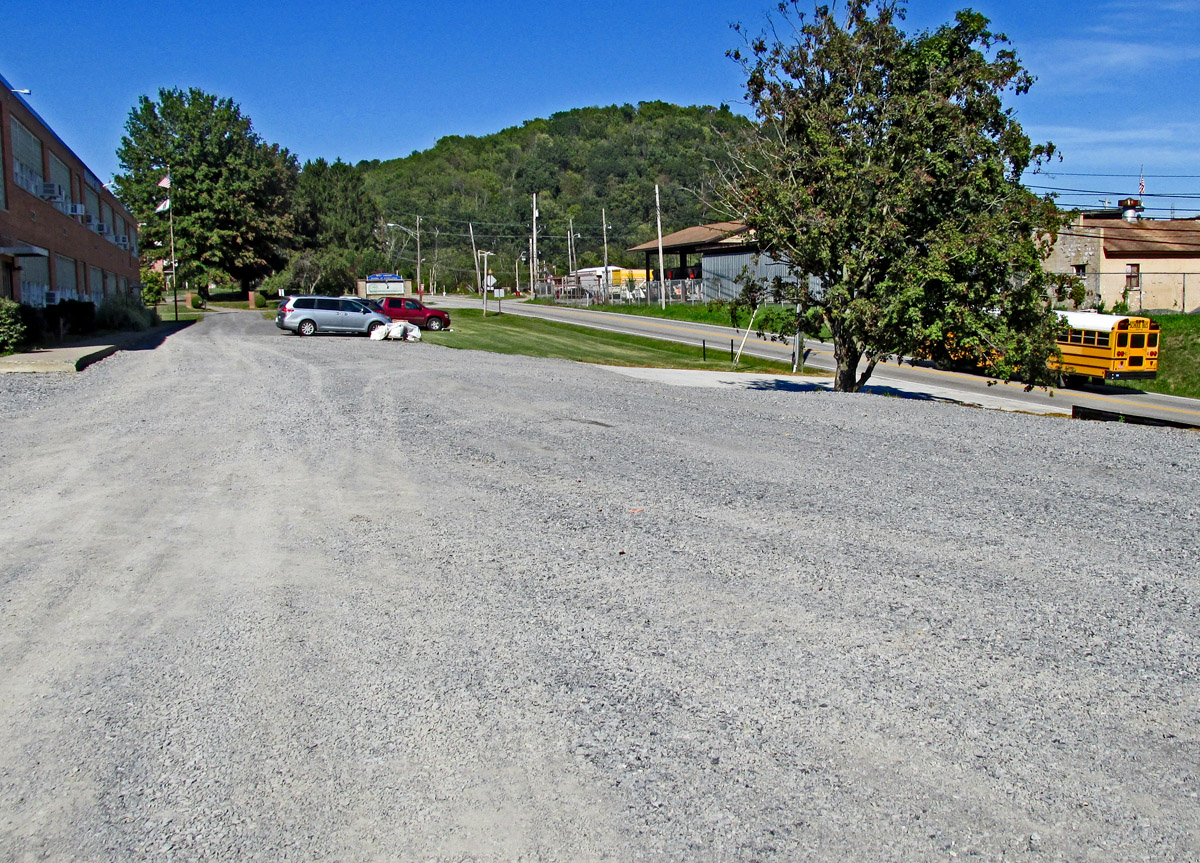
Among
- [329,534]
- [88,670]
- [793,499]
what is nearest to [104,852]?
[88,670]

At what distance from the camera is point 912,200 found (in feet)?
66.0

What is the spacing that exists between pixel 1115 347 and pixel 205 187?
63.9 metres

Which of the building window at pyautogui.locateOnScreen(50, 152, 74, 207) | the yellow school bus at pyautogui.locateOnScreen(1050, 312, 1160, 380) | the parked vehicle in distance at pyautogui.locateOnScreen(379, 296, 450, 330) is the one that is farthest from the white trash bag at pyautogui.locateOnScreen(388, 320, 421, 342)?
the yellow school bus at pyautogui.locateOnScreen(1050, 312, 1160, 380)

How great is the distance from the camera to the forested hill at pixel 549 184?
14062 centimetres

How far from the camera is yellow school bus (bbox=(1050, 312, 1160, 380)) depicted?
3225 cm

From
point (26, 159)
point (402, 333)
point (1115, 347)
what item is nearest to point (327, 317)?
point (402, 333)

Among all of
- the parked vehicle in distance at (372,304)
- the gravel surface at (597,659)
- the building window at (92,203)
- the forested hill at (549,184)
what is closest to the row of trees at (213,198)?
the building window at (92,203)

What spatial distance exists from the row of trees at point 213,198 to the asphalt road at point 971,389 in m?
35.2

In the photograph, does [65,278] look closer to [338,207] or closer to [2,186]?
[2,186]

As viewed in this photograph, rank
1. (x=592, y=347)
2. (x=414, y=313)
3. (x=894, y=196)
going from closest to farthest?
(x=894, y=196) → (x=592, y=347) → (x=414, y=313)

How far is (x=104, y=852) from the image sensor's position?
3.40 meters

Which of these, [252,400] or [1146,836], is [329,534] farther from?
[252,400]

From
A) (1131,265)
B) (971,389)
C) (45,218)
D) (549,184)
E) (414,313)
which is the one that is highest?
(549,184)

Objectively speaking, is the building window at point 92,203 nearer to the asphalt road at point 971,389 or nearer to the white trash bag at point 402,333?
the white trash bag at point 402,333
